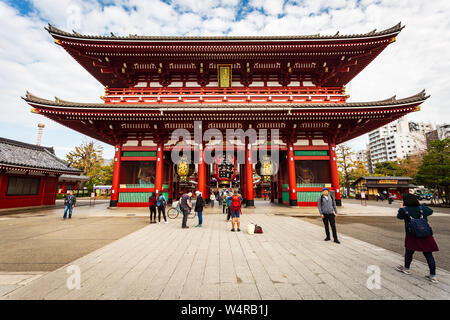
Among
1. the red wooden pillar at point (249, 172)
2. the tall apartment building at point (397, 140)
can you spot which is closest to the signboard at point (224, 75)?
the red wooden pillar at point (249, 172)

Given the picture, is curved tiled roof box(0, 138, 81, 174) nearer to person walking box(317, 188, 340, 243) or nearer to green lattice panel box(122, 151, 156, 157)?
green lattice panel box(122, 151, 156, 157)

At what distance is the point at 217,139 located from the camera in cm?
1408

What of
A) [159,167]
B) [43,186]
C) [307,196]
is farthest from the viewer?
[43,186]

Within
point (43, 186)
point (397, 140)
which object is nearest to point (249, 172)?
point (43, 186)

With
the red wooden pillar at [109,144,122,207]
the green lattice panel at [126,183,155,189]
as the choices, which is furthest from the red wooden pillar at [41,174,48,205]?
the green lattice panel at [126,183,155,189]

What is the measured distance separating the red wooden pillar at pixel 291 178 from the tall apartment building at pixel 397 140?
89533mm

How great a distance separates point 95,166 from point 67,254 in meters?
37.2

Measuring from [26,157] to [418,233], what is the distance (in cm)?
2416

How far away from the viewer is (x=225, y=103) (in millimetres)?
12656

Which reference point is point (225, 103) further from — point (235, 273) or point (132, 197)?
point (235, 273)

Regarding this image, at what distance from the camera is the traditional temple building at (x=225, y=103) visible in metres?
11.5

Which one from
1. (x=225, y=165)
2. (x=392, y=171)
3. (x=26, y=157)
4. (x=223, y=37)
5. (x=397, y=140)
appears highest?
(x=397, y=140)
